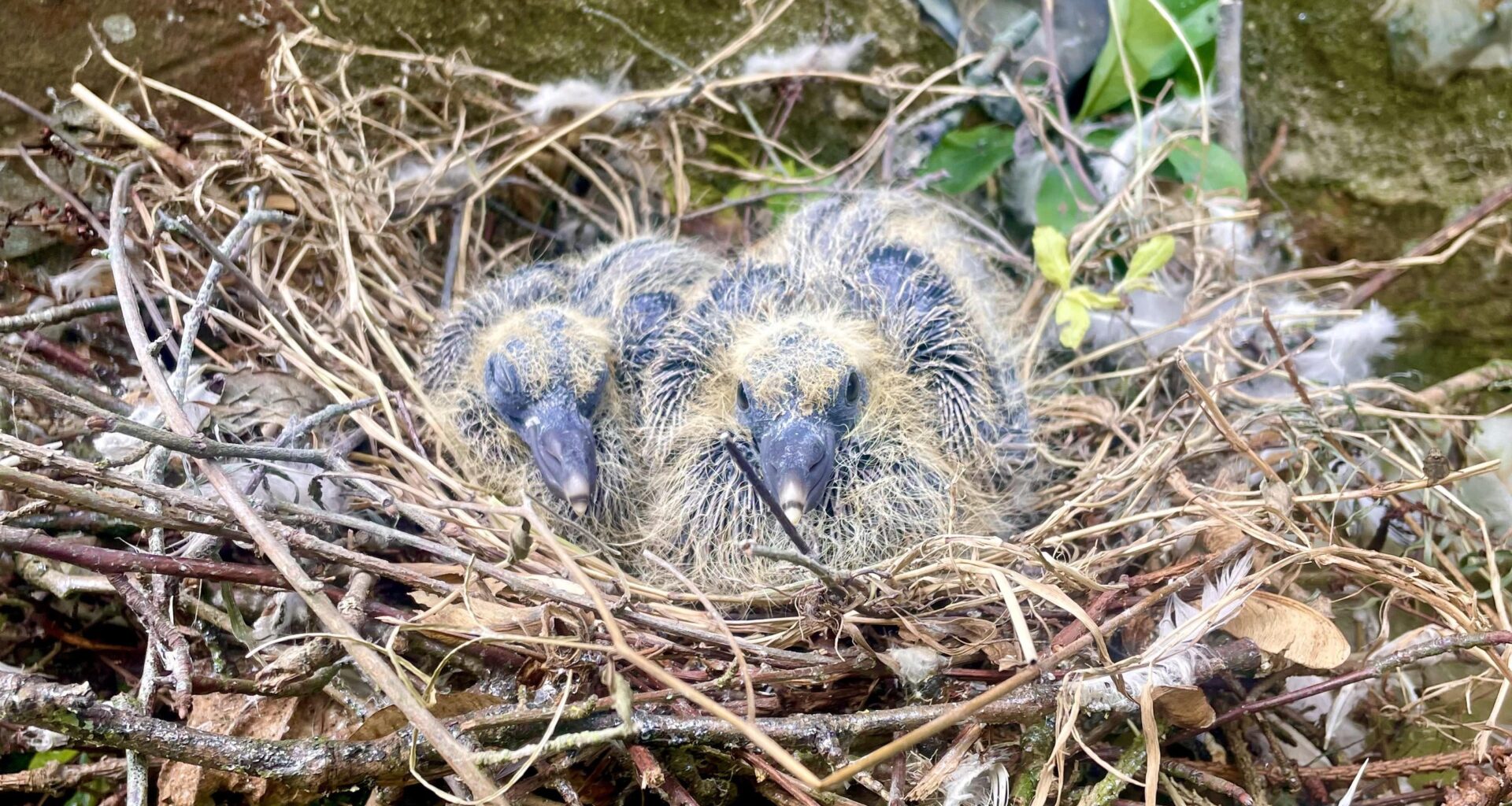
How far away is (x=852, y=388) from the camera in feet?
4.85

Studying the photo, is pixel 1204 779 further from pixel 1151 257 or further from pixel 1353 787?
pixel 1151 257

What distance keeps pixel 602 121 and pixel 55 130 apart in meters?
0.93

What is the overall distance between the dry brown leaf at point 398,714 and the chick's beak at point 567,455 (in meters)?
0.38

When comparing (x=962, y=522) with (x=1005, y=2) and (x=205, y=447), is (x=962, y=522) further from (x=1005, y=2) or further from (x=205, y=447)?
(x=1005, y=2)

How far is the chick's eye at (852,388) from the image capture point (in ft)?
4.79

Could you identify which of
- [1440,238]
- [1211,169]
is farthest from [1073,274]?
[1440,238]

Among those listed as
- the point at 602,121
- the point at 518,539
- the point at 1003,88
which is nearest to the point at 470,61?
the point at 602,121

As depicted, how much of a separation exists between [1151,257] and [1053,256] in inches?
6.3

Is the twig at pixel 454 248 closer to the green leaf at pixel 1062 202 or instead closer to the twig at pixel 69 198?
the twig at pixel 69 198

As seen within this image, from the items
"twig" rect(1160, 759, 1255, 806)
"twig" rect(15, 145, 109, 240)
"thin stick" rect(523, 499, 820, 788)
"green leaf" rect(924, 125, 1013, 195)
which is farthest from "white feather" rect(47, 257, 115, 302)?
"twig" rect(1160, 759, 1255, 806)

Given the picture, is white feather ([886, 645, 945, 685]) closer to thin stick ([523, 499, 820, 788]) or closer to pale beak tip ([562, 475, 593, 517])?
thin stick ([523, 499, 820, 788])

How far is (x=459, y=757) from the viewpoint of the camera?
0.94m

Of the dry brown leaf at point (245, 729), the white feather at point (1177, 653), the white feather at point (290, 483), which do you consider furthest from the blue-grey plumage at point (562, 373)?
the white feather at point (1177, 653)

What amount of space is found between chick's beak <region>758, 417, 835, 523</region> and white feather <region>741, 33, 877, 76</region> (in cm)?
97
